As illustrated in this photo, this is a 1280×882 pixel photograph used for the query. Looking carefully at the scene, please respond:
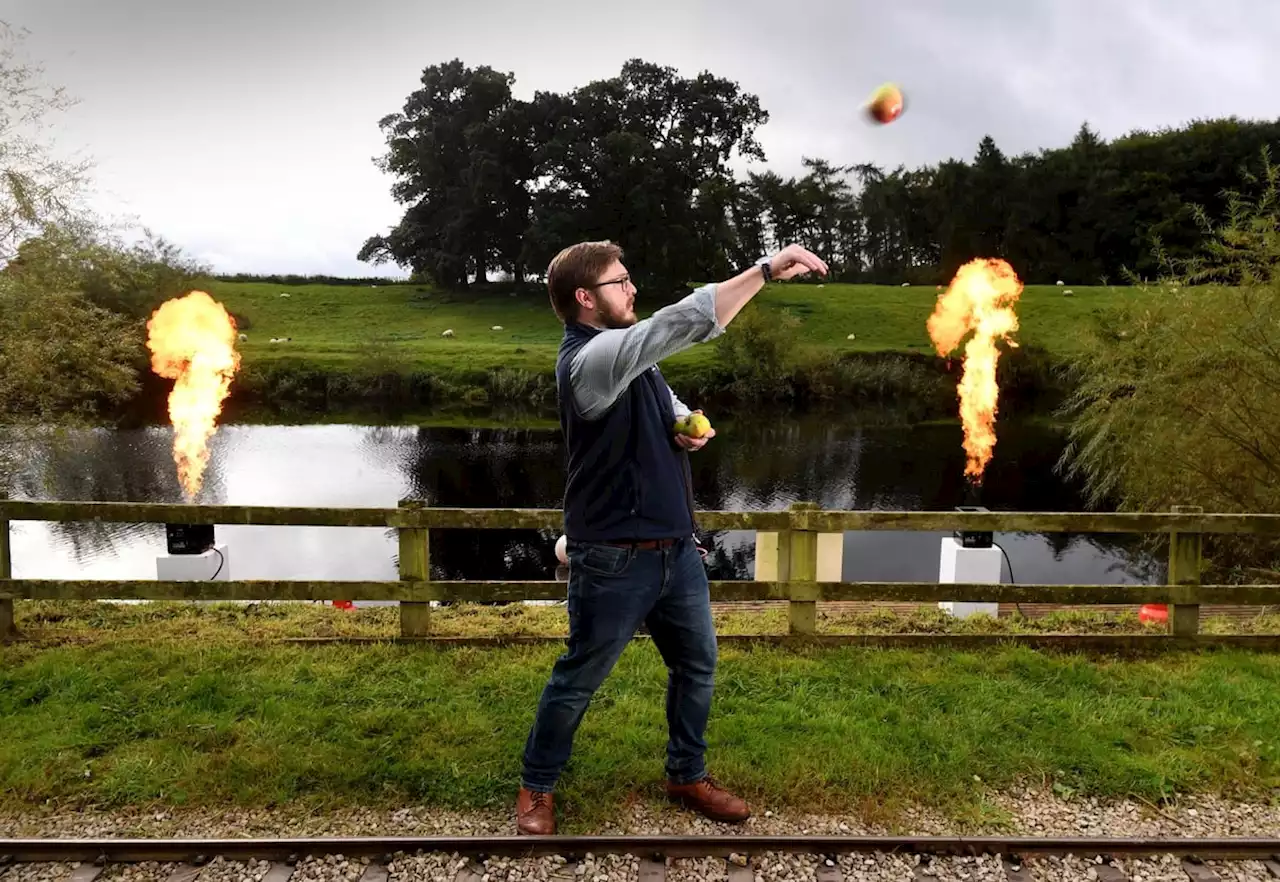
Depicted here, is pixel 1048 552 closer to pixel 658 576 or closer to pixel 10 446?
pixel 658 576

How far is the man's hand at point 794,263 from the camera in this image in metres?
2.75

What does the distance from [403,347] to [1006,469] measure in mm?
27066

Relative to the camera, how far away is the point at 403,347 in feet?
124

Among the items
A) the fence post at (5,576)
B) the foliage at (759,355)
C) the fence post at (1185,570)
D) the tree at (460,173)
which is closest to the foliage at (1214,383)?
the fence post at (1185,570)

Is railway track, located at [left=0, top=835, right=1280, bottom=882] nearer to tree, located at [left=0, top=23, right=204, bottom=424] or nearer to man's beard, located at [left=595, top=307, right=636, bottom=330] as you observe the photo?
man's beard, located at [left=595, top=307, right=636, bottom=330]

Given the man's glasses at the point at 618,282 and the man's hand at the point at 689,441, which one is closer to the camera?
the man's glasses at the point at 618,282

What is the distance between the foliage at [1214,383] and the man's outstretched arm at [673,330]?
11.8 metres

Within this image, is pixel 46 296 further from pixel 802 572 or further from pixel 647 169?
pixel 647 169

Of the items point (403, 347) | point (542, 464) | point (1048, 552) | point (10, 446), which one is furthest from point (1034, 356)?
point (10, 446)

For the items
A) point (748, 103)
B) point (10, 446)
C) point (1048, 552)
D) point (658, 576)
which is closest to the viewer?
point (658, 576)

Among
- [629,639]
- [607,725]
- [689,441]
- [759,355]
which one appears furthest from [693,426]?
[759,355]

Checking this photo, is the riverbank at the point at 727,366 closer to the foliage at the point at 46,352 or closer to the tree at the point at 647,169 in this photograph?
the tree at the point at 647,169

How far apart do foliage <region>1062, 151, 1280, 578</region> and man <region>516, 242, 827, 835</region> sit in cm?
1166

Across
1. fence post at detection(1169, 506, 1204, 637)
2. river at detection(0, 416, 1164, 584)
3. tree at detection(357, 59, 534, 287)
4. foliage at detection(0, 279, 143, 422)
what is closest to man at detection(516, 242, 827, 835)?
fence post at detection(1169, 506, 1204, 637)
